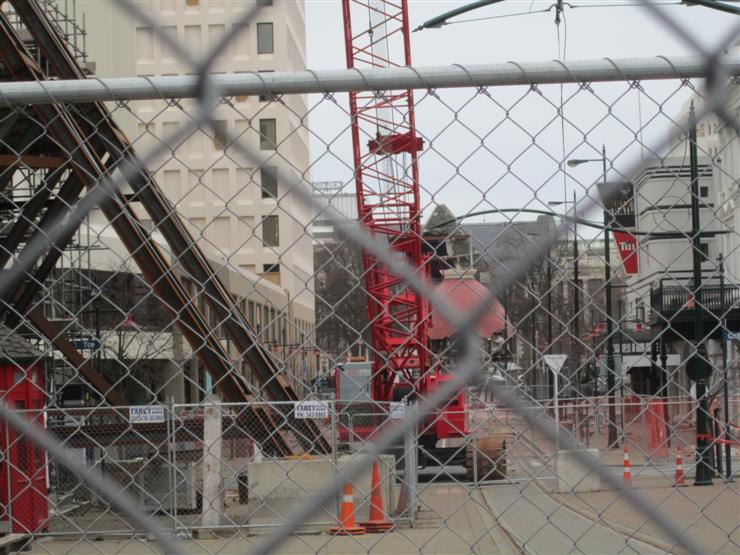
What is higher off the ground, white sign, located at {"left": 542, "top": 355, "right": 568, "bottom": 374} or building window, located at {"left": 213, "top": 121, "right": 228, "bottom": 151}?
building window, located at {"left": 213, "top": 121, "right": 228, "bottom": 151}

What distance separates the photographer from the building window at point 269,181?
9.53ft

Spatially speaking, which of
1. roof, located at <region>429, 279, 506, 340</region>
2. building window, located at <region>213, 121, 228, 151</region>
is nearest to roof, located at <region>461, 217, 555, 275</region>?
roof, located at <region>429, 279, 506, 340</region>

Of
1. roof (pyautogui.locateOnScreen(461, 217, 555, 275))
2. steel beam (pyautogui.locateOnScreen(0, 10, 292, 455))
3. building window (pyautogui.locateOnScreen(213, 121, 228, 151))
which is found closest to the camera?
building window (pyautogui.locateOnScreen(213, 121, 228, 151))

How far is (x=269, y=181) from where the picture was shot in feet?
11.5

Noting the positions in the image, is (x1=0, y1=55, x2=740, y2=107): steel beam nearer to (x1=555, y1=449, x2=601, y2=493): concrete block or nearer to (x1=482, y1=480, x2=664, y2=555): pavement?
(x1=555, y1=449, x2=601, y2=493): concrete block

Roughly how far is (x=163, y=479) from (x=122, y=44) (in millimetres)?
28429

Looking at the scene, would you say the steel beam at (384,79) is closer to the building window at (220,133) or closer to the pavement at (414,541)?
the building window at (220,133)

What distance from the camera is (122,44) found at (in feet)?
133

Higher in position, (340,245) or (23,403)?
(340,245)

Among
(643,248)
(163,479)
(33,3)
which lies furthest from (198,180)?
(163,479)

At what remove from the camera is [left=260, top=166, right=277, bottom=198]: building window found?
9.53 ft

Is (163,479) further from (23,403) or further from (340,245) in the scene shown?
(340,245)

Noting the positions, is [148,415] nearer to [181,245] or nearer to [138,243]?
[181,245]

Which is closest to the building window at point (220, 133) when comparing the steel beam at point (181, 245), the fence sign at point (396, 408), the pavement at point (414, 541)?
the fence sign at point (396, 408)
